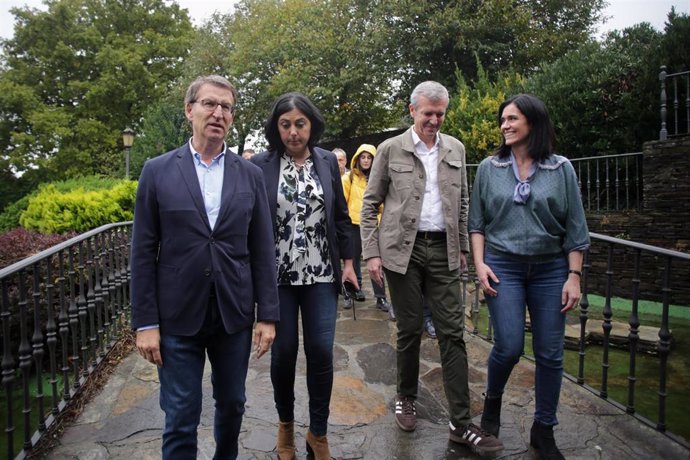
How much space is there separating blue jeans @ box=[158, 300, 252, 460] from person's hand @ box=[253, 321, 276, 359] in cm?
4

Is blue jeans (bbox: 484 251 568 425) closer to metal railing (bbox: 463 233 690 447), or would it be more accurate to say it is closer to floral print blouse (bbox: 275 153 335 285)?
metal railing (bbox: 463 233 690 447)

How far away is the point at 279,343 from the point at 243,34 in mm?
17640

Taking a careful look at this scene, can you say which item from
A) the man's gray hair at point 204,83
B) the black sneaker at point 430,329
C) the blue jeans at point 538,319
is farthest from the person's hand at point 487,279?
the black sneaker at point 430,329

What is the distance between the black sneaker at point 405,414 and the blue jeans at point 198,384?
1109mm

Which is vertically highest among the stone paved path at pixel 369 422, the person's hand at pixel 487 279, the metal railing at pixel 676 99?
the metal railing at pixel 676 99

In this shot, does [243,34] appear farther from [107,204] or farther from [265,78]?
[107,204]

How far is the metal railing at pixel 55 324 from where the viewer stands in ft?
8.14

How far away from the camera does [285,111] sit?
238 cm

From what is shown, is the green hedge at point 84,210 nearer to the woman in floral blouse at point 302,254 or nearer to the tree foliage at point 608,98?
the woman in floral blouse at point 302,254

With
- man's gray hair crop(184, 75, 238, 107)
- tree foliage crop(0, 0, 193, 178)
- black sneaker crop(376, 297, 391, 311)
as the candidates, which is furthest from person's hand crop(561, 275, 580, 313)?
tree foliage crop(0, 0, 193, 178)

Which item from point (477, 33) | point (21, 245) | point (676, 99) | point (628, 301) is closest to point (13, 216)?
point (21, 245)

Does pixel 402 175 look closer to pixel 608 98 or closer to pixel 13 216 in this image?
pixel 608 98

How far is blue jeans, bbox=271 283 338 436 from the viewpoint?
2367 mm

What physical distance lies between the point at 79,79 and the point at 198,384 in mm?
26381
